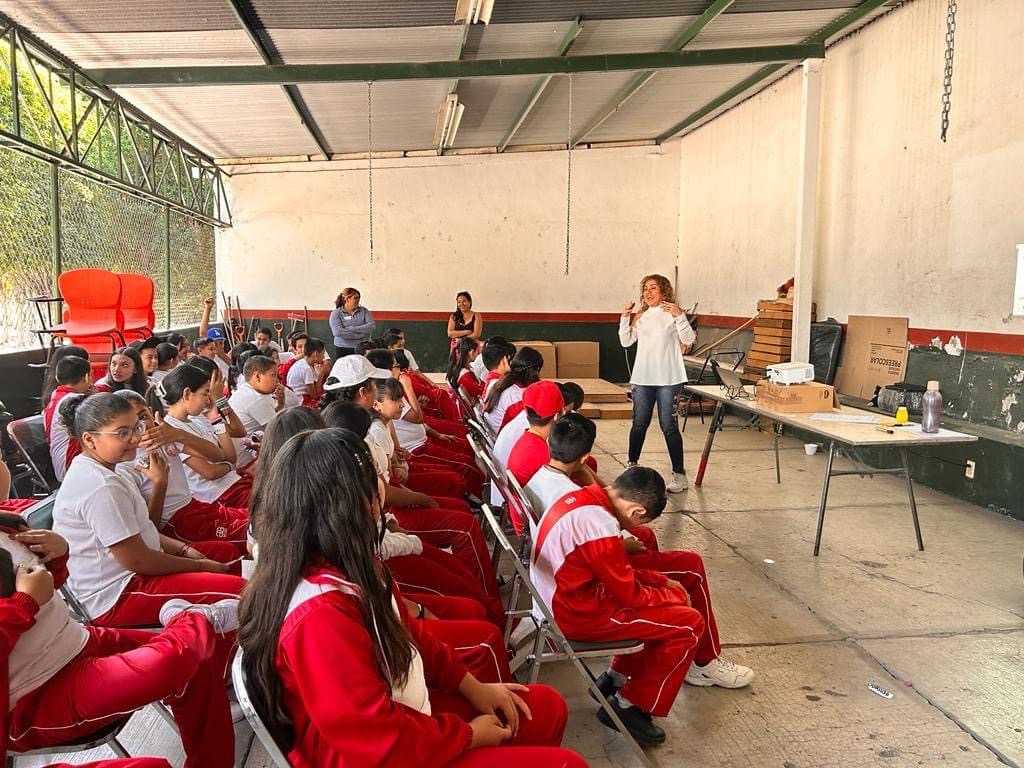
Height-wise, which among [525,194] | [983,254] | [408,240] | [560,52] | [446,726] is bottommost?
[446,726]

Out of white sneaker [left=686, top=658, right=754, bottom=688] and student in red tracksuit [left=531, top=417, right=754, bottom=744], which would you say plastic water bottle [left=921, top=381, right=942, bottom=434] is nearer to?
white sneaker [left=686, top=658, right=754, bottom=688]

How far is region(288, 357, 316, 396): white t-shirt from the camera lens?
5.51 m

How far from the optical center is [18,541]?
161 cm

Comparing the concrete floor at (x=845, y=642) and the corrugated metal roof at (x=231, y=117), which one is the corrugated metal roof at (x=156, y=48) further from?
the concrete floor at (x=845, y=642)

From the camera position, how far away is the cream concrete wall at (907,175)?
4.73m

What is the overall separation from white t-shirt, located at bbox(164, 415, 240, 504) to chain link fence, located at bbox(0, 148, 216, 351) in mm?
4055

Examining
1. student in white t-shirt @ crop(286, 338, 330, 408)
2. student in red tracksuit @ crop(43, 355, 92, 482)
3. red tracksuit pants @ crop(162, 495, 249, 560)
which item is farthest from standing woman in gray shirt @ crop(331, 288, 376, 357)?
red tracksuit pants @ crop(162, 495, 249, 560)

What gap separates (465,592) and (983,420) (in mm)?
4041

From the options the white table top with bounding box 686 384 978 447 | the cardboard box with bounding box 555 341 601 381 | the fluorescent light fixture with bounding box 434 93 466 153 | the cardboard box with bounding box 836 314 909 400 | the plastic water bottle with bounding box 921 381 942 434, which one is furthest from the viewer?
the cardboard box with bounding box 555 341 601 381

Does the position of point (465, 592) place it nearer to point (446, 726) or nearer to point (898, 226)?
point (446, 726)

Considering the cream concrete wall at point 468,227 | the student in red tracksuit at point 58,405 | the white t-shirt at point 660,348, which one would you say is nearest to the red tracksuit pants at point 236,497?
the student in red tracksuit at point 58,405

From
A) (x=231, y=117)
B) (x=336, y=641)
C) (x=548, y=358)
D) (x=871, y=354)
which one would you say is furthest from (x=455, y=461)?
(x=231, y=117)

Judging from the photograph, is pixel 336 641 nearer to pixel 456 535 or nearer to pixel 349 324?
pixel 456 535

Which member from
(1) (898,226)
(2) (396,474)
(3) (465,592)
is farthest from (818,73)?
(3) (465,592)
